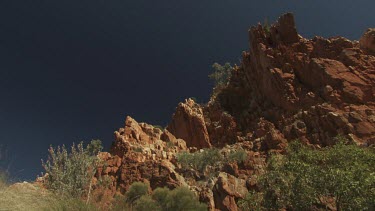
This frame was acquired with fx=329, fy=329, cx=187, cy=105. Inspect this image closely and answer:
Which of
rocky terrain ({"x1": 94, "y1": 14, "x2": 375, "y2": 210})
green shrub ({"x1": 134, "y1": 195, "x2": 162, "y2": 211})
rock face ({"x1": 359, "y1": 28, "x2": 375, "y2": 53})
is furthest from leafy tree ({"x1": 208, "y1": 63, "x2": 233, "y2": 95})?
green shrub ({"x1": 134, "y1": 195, "x2": 162, "y2": 211})

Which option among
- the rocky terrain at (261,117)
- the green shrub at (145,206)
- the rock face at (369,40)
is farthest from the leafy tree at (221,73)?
the green shrub at (145,206)

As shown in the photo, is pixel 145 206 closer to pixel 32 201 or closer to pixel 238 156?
pixel 32 201

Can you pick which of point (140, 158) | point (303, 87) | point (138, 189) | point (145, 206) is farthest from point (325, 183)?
point (303, 87)

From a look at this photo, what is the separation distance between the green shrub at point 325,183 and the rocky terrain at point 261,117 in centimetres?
1038

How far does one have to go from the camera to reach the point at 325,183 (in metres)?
17.9

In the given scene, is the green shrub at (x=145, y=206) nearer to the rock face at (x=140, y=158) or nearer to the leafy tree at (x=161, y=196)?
the leafy tree at (x=161, y=196)

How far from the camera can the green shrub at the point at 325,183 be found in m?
17.0

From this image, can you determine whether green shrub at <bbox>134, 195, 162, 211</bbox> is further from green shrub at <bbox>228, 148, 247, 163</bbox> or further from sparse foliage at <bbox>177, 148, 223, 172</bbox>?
sparse foliage at <bbox>177, 148, 223, 172</bbox>

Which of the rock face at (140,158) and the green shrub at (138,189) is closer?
the green shrub at (138,189)

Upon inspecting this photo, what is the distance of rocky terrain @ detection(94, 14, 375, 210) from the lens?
124ft

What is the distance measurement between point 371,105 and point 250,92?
22.3m

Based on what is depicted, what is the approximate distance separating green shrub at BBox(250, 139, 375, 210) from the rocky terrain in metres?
10.4

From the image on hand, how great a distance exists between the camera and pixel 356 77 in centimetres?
4497

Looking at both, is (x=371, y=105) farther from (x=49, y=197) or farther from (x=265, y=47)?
(x=49, y=197)
